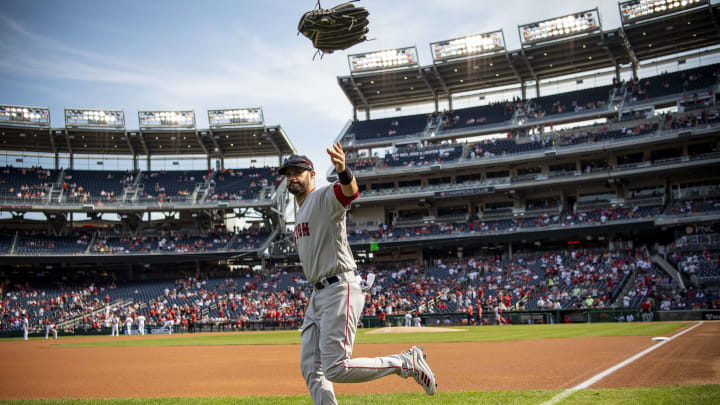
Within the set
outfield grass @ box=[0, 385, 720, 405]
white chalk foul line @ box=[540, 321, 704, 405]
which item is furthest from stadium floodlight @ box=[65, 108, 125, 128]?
white chalk foul line @ box=[540, 321, 704, 405]

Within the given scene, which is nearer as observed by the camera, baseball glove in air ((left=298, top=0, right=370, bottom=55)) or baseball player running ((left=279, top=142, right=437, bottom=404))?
baseball player running ((left=279, top=142, right=437, bottom=404))

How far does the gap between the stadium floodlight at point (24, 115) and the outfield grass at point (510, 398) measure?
52.0 meters

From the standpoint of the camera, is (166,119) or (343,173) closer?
(343,173)

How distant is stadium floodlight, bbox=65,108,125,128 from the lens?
52.9 meters

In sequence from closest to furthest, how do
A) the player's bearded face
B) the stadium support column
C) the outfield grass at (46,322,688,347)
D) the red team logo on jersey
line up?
1. the red team logo on jersey
2. the player's bearded face
3. the outfield grass at (46,322,688,347)
4. the stadium support column

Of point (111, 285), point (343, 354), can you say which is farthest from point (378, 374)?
point (111, 285)

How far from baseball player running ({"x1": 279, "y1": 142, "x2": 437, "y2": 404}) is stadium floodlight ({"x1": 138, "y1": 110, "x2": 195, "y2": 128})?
52.3 meters

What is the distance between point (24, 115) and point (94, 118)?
5961mm

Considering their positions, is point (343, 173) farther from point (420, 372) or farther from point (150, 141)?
point (150, 141)

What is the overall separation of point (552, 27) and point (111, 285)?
146 feet

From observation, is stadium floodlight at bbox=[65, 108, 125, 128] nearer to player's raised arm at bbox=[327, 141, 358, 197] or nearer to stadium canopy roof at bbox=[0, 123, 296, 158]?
stadium canopy roof at bbox=[0, 123, 296, 158]

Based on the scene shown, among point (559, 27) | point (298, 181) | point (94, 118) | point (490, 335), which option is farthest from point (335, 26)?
point (94, 118)

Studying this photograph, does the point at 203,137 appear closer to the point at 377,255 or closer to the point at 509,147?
the point at 377,255

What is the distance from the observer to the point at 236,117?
55.1 metres
